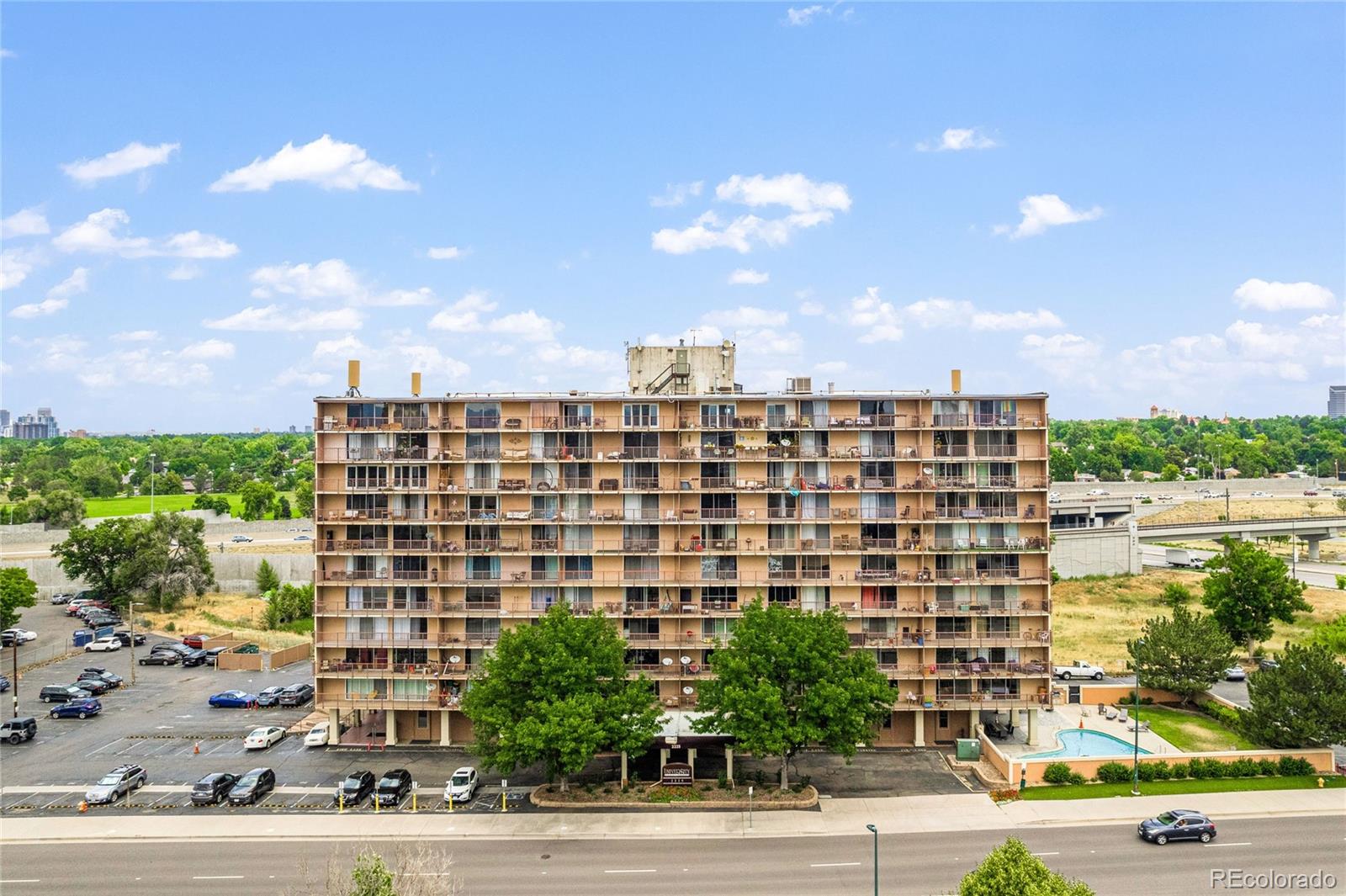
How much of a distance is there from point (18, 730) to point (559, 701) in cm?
4792

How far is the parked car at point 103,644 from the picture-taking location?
335 feet

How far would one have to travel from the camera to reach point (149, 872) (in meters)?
49.5

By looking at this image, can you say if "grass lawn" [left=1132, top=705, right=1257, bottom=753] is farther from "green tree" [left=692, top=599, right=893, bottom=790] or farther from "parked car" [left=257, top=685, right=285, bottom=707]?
"parked car" [left=257, top=685, right=285, bottom=707]

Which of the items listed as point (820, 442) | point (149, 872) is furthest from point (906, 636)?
point (149, 872)

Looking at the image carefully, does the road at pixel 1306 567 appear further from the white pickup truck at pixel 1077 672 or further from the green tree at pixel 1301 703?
the green tree at pixel 1301 703

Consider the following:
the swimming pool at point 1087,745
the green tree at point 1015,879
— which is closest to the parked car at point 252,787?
the green tree at point 1015,879

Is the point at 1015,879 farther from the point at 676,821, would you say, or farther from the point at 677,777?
the point at 677,777

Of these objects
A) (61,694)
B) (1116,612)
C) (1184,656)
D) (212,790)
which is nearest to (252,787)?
(212,790)

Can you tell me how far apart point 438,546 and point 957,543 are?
39.1 m

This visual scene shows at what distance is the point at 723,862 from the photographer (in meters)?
50.4

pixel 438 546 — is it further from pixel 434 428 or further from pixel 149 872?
pixel 149 872

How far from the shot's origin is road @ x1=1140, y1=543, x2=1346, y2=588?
459ft

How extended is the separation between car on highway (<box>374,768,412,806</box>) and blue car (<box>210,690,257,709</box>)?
94.7 ft

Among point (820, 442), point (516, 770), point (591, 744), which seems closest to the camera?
point (591, 744)
